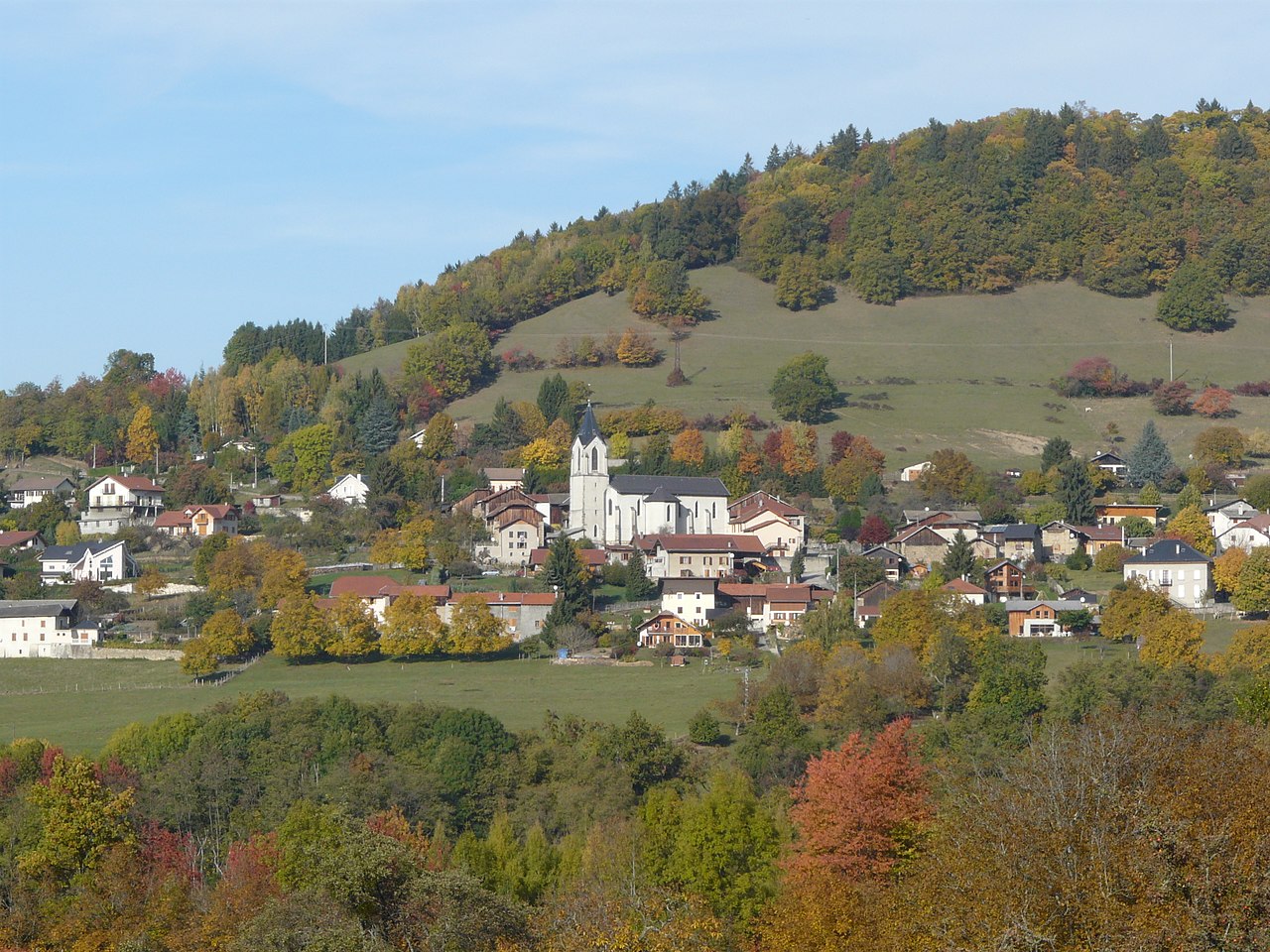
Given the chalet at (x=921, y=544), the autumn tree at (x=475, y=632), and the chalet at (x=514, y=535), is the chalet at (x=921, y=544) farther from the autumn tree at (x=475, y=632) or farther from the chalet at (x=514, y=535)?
the autumn tree at (x=475, y=632)

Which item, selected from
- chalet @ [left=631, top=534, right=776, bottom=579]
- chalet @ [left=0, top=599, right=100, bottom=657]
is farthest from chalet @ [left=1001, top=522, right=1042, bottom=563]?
chalet @ [left=0, top=599, right=100, bottom=657]

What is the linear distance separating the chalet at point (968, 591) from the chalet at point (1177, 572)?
223 inches

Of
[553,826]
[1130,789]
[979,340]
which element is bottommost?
[553,826]

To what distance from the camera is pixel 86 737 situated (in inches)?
1879

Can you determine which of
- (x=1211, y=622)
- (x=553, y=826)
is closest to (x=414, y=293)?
(x=1211, y=622)

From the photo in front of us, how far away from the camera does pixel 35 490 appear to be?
8625 cm

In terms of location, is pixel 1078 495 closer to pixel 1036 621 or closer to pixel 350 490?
pixel 1036 621

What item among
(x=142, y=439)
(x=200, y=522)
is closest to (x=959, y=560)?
(x=200, y=522)

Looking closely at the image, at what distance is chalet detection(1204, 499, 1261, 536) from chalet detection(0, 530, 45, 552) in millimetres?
47230

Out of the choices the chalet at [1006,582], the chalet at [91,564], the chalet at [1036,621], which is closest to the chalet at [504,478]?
the chalet at [91,564]

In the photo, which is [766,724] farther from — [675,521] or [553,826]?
[675,521]

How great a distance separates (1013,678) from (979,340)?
6410 cm

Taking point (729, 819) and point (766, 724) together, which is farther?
point (766, 724)

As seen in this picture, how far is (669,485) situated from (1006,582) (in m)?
19.1
